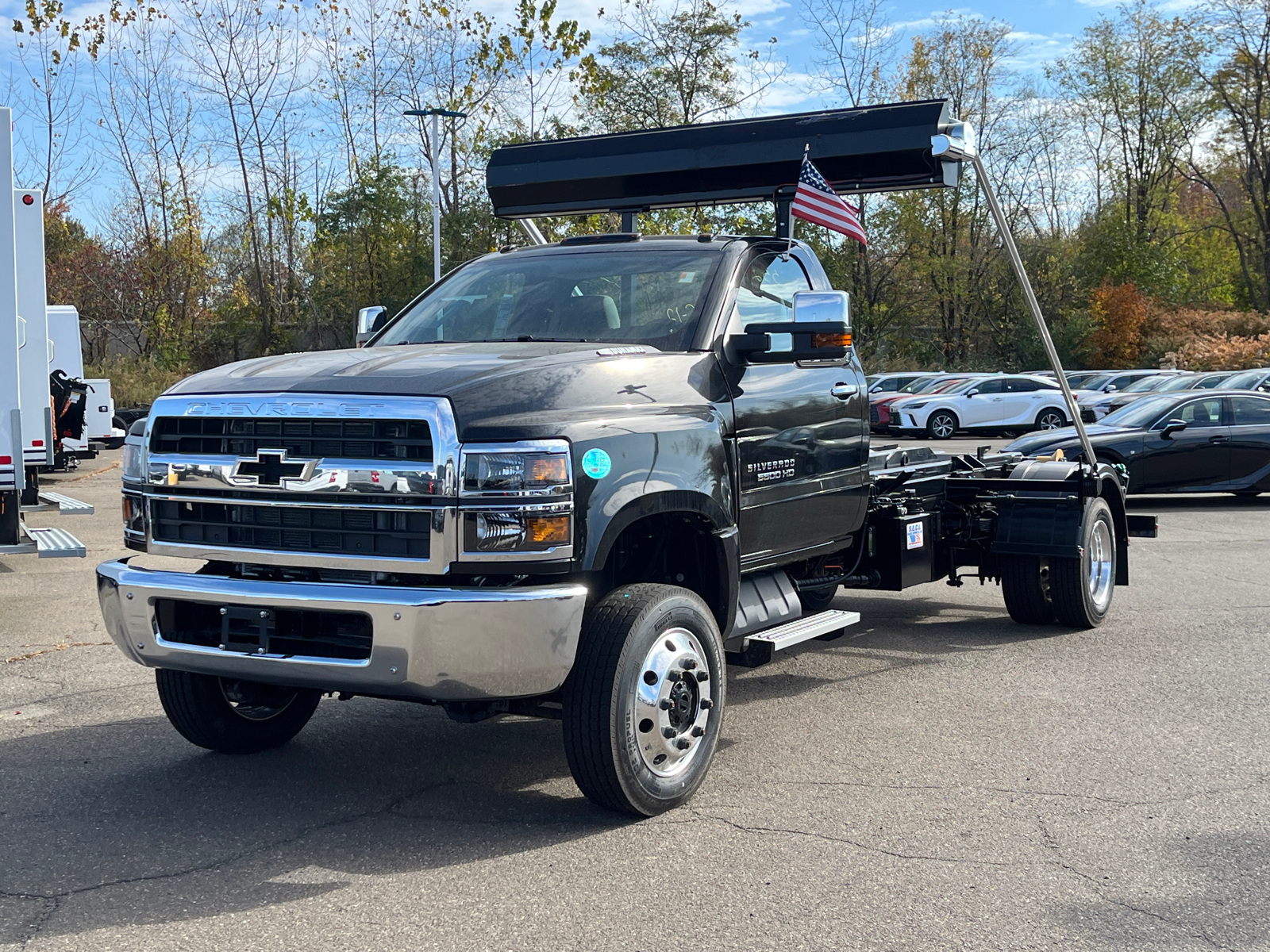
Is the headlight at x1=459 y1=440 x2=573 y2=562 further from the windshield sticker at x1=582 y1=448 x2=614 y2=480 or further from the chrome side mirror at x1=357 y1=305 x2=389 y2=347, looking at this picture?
the chrome side mirror at x1=357 y1=305 x2=389 y2=347

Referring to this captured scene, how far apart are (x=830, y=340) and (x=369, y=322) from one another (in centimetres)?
237

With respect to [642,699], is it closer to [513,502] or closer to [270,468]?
[513,502]

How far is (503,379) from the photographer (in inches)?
179

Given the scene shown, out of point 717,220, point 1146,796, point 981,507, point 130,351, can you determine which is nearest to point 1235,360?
point 717,220

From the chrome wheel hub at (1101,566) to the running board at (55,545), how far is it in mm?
6552

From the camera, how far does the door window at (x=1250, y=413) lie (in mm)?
16266

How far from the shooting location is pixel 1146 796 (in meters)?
5.01

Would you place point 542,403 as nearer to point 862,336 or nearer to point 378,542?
point 378,542

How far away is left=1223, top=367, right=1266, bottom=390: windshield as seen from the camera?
88.1 feet

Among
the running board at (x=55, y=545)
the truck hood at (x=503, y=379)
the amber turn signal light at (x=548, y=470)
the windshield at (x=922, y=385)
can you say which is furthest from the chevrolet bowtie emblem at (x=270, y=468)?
the windshield at (x=922, y=385)

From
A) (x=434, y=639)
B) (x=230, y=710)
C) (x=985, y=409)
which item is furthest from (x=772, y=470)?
(x=985, y=409)

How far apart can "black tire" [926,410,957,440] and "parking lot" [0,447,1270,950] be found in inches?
970

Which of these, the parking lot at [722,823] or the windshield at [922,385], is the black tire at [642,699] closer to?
the parking lot at [722,823]

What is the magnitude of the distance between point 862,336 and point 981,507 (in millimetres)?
41685
